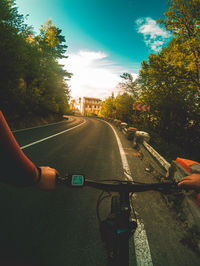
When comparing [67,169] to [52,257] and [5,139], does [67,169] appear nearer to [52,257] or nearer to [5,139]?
[52,257]

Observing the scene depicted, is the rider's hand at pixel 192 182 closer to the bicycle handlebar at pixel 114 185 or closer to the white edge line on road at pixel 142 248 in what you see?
the bicycle handlebar at pixel 114 185

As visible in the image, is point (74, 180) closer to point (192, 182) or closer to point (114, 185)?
point (114, 185)

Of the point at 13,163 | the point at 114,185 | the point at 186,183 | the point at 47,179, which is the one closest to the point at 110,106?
the point at 186,183

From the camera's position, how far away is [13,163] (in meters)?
0.76

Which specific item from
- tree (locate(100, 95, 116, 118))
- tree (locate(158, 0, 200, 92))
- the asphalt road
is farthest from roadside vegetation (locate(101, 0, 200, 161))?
tree (locate(100, 95, 116, 118))

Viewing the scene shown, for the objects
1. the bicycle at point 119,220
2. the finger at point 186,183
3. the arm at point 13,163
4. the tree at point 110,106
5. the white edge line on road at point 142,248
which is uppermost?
the tree at point 110,106

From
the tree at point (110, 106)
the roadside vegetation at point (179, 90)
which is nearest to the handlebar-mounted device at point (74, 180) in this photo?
the roadside vegetation at point (179, 90)

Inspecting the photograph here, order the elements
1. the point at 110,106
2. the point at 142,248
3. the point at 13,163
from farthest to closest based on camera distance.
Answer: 1. the point at 110,106
2. the point at 142,248
3. the point at 13,163

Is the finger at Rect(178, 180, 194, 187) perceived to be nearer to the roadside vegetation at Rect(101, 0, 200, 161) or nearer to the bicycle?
the bicycle

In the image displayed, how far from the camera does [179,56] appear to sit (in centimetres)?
1016

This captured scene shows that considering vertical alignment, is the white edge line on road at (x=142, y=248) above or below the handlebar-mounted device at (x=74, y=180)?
below

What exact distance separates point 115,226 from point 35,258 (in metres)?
1.35

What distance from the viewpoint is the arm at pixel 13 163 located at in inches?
28.0

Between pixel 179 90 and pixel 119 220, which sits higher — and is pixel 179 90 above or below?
above
